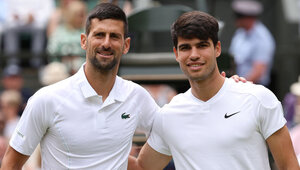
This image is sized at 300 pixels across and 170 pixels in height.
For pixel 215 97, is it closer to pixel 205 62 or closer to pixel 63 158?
pixel 205 62

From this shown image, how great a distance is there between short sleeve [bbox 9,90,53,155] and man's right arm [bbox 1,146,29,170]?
0.04m

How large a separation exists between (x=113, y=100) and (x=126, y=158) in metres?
0.41

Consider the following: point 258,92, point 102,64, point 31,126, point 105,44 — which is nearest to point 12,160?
point 31,126

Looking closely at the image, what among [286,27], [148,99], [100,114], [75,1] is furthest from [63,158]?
[286,27]

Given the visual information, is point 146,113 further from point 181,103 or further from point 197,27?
point 197,27

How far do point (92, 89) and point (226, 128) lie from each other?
35.5 inches

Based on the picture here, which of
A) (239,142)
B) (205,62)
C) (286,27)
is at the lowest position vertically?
(286,27)

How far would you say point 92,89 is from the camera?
4.41 metres

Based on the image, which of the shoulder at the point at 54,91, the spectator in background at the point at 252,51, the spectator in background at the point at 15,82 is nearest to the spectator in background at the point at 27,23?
the spectator in background at the point at 15,82

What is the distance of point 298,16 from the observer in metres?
10.3

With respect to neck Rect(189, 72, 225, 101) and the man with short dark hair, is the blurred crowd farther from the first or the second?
the man with short dark hair

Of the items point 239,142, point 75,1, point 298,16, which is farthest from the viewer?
point 298,16

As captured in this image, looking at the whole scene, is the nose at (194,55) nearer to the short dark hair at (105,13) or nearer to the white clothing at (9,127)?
the short dark hair at (105,13)

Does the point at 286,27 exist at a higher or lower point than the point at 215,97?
lower
